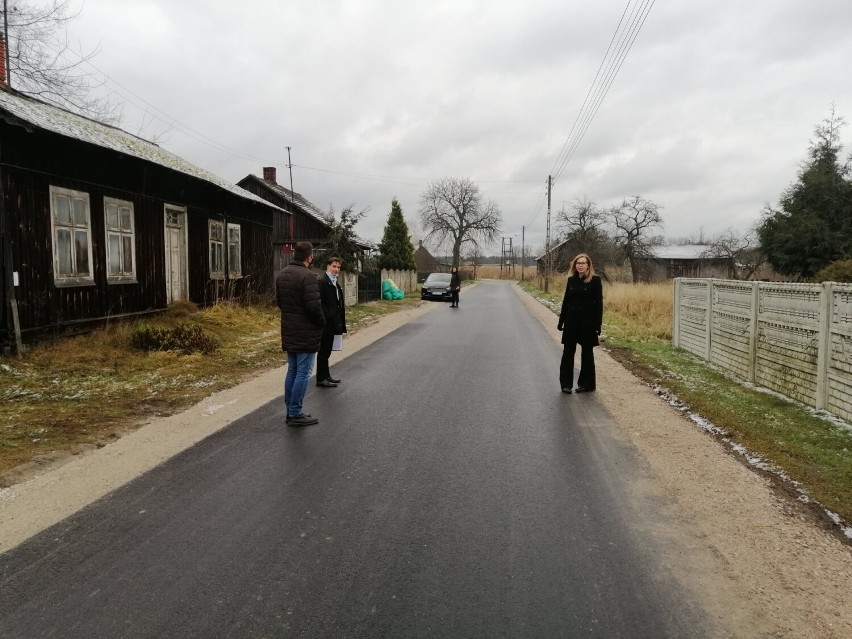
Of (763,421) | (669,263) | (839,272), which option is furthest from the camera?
(669,263)

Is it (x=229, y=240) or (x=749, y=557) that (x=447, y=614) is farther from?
(x=229, y=240)

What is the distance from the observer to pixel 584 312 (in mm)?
7879

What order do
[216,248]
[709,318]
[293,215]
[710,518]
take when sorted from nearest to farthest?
[710,518]
[709,318]
[216,248]
[293,215]

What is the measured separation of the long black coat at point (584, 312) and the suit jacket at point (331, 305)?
303 centimetres

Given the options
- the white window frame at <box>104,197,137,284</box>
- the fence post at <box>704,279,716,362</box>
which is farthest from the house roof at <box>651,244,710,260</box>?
the white window frame at <box>104,197,137,284</box>

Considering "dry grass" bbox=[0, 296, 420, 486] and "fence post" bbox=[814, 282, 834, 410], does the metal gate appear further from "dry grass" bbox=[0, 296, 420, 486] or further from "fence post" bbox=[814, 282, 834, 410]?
"fence post" bbox=[814, 282, 834, 410]

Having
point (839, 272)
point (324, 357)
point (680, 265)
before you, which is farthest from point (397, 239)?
point (680, 265)

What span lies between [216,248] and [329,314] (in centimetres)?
1048

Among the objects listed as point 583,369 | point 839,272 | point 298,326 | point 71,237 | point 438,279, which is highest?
point 71,237

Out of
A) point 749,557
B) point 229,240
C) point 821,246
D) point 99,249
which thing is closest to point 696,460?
point 749,557

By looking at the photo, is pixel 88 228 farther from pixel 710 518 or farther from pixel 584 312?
pixel 710 518

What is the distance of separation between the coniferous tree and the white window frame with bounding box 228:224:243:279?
31305mm

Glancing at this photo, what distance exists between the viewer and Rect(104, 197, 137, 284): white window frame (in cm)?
1205

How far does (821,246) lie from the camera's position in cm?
3350
